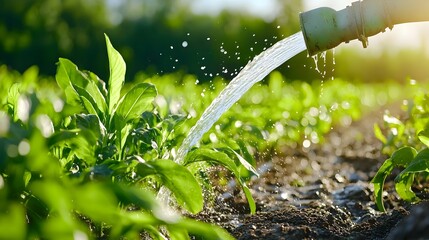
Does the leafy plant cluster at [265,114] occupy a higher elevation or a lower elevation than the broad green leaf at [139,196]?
higher

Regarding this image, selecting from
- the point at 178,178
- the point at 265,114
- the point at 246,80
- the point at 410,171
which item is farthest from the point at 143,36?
the point at 178,178

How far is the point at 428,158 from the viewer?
2455mm

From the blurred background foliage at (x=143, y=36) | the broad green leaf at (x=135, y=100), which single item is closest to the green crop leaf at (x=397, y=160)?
the broad green leaf at (x=135, y=100)

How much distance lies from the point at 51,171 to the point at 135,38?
71.2 feet

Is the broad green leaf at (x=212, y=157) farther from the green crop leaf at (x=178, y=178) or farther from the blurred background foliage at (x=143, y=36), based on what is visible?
the blurred background foliage at (x=143, y=36)

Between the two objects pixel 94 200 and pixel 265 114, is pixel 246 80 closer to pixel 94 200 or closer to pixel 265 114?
pixel 94 200

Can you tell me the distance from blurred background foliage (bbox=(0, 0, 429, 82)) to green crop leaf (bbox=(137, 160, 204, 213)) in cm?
1428

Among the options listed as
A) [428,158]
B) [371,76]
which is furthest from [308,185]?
[371,76]

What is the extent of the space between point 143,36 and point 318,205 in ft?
65.9

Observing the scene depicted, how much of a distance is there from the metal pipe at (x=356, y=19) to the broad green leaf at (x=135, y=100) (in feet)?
2.21

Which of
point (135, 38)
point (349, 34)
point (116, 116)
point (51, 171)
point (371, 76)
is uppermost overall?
point (371, 76)

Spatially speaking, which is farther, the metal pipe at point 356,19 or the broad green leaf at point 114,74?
the metal pipe at point 356,19

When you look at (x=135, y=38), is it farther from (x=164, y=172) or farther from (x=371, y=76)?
(x=164, y=172)

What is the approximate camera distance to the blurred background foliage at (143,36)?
61.4 ft
